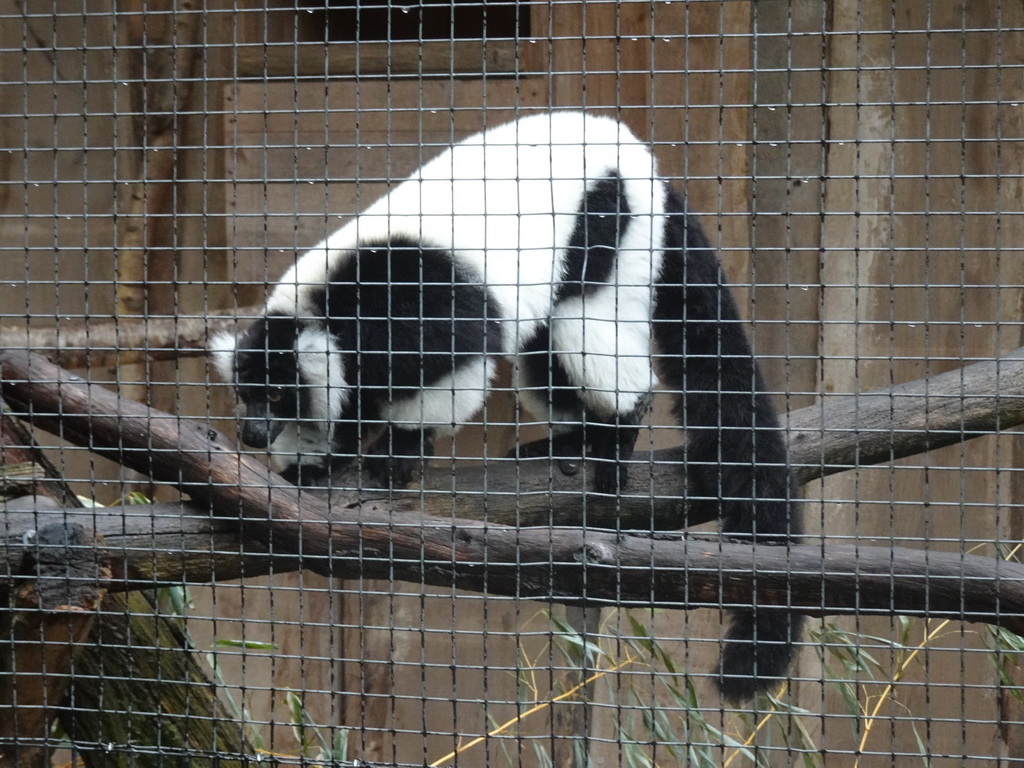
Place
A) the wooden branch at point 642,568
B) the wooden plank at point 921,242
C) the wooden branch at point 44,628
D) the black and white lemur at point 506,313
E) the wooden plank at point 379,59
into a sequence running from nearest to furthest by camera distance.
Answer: the wooden branch at point 642,568
the wooden branch at point 44,628
the black and white lemur at point 506,313
the wooden plank at point 921,242
the wooden plank at point 379,59

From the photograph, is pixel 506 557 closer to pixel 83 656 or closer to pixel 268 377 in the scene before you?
pixel 268 377

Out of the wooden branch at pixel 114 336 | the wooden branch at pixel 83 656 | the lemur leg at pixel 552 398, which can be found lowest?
the wooden branch at pixel 83 656

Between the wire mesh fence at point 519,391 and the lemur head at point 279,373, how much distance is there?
13 millimetres

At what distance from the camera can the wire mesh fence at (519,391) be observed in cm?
240

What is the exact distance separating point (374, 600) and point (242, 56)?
2.01 m

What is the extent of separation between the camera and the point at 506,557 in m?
2.44

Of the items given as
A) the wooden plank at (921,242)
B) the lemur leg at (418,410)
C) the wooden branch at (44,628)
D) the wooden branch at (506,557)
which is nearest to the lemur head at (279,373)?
the lemur leg at (418,410)

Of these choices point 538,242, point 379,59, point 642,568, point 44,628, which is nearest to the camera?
point 642,568

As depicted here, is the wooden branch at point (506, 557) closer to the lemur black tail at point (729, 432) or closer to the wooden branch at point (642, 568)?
the wooden branch at point (642, 568)

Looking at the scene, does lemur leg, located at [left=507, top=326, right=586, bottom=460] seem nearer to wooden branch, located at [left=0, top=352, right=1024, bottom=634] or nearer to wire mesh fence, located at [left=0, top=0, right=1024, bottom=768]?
wire mesh fence, located at [left=0, top=0, right=1024, bottom=768]

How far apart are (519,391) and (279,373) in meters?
0.70

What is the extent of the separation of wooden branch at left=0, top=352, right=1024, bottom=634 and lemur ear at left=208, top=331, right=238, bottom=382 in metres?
0.54

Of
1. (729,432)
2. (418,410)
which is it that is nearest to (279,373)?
(418,410)

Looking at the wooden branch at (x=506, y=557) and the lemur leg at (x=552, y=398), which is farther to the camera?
the lemur leg at (x=552, y=398)
